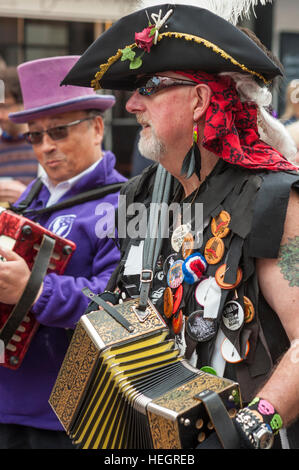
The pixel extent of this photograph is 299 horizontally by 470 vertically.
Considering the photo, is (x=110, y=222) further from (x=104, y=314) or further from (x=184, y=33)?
(x=184, y=33)

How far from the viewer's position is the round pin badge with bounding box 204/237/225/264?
1.95 meters

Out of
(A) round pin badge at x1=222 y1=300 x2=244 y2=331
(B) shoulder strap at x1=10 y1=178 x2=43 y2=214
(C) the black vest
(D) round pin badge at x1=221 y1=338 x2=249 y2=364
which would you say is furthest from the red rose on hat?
(B) shoulder strap at x1=10 y1=178 x2=43 y2=214

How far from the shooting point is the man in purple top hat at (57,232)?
2.62m

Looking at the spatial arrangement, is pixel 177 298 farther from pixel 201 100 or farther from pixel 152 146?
pixel 201 100

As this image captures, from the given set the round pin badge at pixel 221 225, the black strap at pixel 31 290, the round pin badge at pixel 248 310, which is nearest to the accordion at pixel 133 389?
the round pin badge at pixel 248 310

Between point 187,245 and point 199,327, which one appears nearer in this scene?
point 199,327

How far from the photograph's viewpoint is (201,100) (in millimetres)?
2055

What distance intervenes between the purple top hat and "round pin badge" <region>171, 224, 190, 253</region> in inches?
42.6

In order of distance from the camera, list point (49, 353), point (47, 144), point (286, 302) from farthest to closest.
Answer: point (47, 144) < point (49, 353) < point (286, 302)

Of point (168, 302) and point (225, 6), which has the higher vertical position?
point (225, 6)

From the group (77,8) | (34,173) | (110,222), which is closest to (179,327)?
(110,222)

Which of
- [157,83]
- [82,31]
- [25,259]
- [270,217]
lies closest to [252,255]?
[270,217]

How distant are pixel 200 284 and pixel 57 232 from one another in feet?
3.37

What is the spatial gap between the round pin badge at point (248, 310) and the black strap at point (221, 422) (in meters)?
0.34
